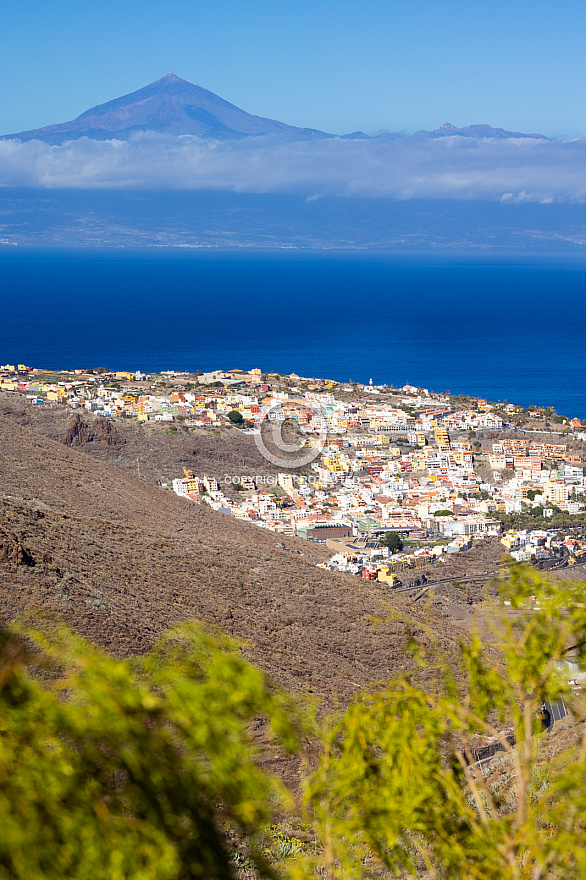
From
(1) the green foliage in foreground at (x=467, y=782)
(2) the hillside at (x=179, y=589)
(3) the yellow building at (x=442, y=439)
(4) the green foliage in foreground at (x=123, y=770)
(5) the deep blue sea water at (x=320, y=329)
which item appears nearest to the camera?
(4) the green foliage in foreground at (x=123, y=770)

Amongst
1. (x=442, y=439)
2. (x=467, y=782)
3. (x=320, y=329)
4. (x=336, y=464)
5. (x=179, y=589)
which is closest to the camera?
(x=467, y=782)

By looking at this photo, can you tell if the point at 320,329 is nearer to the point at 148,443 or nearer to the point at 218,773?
the point at 148,443

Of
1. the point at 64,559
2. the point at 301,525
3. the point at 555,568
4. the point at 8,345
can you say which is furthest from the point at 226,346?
the point at 64,559

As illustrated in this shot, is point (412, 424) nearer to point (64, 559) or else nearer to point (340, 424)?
point (340, 424)

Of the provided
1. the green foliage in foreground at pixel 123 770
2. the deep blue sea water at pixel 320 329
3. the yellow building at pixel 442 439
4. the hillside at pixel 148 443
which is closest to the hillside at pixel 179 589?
the green foliage in foreground at pixel 123 770

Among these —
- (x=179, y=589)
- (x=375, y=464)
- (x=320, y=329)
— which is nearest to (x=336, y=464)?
(x=375, y=464)

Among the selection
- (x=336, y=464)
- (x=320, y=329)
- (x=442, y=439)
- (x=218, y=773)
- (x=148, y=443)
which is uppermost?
(x=320, y=329)

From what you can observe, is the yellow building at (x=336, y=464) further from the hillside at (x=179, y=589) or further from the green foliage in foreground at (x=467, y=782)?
the green foliage in foreground at (x=467, y=782)
